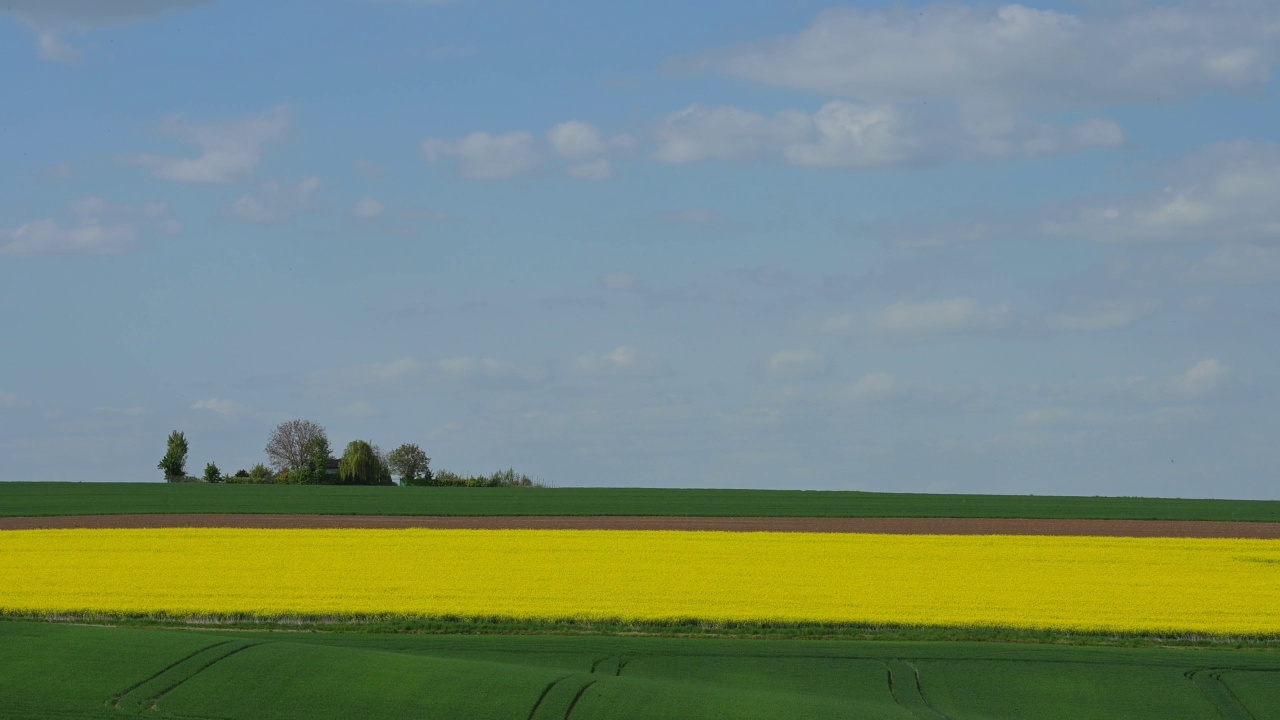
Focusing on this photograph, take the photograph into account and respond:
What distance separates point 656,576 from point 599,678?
44.4ft

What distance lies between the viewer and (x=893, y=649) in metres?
24.7

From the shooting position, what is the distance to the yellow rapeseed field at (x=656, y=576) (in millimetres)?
28578

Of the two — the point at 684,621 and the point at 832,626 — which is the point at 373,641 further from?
the point at 832,626

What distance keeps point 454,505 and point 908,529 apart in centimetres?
2152

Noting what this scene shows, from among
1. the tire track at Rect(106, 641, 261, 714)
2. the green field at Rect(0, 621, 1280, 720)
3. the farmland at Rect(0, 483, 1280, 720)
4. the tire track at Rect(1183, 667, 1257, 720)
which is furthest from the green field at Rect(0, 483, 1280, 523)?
the tire track at Rect(106, 641, 261, 714)

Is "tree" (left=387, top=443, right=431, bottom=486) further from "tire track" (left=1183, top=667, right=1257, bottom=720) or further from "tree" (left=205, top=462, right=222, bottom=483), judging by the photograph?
"tire track" (left=1183, top=667, right=1257, bottom=720)

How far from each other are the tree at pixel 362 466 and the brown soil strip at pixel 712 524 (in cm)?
4488

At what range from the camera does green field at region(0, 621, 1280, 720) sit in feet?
60.2

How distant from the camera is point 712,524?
161ft

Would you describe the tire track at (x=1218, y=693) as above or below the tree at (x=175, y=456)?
below

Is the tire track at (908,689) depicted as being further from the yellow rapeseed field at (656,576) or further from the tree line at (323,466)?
the tree line at (323,466)

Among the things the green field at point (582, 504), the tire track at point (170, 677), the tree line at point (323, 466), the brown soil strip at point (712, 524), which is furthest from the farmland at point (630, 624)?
the tree line at point (323, 466)

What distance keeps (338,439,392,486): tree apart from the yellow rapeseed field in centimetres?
5307

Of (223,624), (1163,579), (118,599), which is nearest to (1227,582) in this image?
(1163,579)
